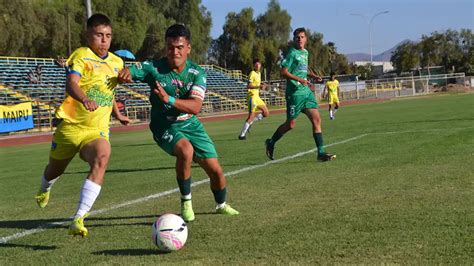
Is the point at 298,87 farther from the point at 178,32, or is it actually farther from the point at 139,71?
the point at 139,71

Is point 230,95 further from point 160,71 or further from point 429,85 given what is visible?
point 160,71

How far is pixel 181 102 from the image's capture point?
5.23 metres

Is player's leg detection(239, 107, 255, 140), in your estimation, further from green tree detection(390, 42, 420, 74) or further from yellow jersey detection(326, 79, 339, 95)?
green tree detection(390, 42, 420, 74)

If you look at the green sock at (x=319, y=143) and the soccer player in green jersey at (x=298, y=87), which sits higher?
the soccer player in green jersey at (x=298, y=87)

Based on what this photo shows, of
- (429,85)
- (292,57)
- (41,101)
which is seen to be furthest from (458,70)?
(292,57)

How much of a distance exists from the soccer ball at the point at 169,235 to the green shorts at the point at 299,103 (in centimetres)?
594

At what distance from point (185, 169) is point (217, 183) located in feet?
1.45

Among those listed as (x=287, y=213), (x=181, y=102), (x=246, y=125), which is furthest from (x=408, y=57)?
(x=181, y=102)

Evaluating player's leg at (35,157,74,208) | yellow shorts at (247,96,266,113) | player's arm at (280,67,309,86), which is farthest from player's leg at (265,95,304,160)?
yellow shorts at (247,96,266,113)

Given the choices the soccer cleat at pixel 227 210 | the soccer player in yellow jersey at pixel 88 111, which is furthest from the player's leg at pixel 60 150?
the soccer cleat at pixel 227 210

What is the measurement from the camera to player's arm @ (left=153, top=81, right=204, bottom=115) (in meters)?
4.97

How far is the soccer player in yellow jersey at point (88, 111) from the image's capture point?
514cm

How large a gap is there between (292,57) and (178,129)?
511 cm

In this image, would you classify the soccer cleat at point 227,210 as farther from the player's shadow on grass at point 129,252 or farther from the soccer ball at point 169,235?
the player's shadow on grass at point 129,252
